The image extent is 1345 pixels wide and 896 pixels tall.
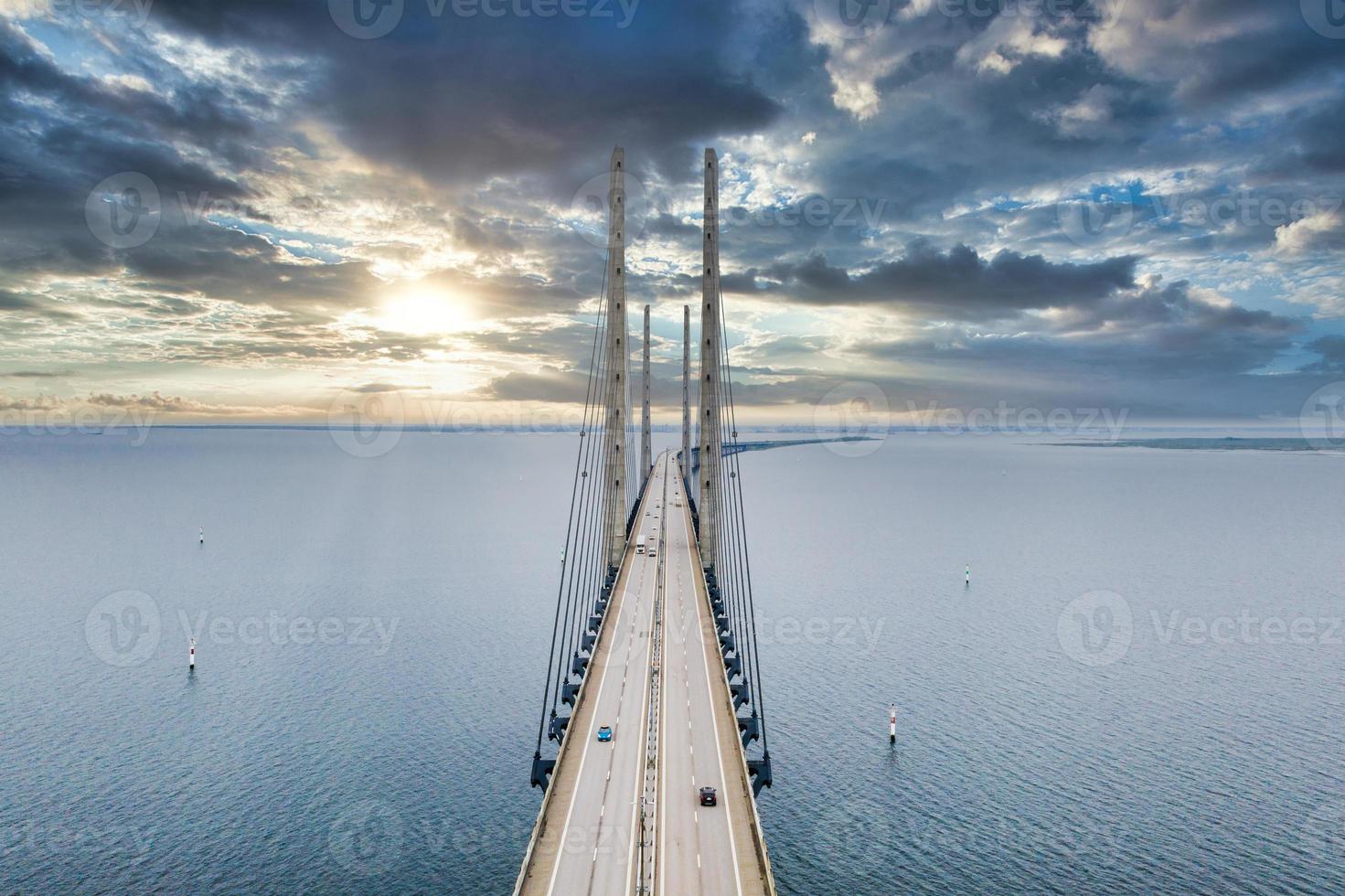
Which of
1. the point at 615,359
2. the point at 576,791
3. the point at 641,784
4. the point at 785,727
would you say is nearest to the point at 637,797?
the point at 641,784

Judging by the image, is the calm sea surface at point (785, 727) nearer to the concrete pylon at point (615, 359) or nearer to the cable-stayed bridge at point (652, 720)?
the cable-stayed bridge at point (652, 720)

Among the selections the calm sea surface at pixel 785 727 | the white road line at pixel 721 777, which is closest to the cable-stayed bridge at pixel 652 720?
the white road line at pixel 721 777

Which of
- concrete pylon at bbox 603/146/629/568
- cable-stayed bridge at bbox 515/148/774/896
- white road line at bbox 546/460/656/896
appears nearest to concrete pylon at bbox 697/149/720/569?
cable-stayed bridge at bbox 515/148/774/896

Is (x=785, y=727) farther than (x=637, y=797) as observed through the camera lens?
Yes

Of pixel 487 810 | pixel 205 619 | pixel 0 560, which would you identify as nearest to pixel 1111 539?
pixel 487 810

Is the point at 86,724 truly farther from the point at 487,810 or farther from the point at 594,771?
the point at 594,771

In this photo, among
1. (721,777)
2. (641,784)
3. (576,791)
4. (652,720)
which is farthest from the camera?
(652,720)

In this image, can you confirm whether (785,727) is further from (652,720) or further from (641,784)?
(641,784)
